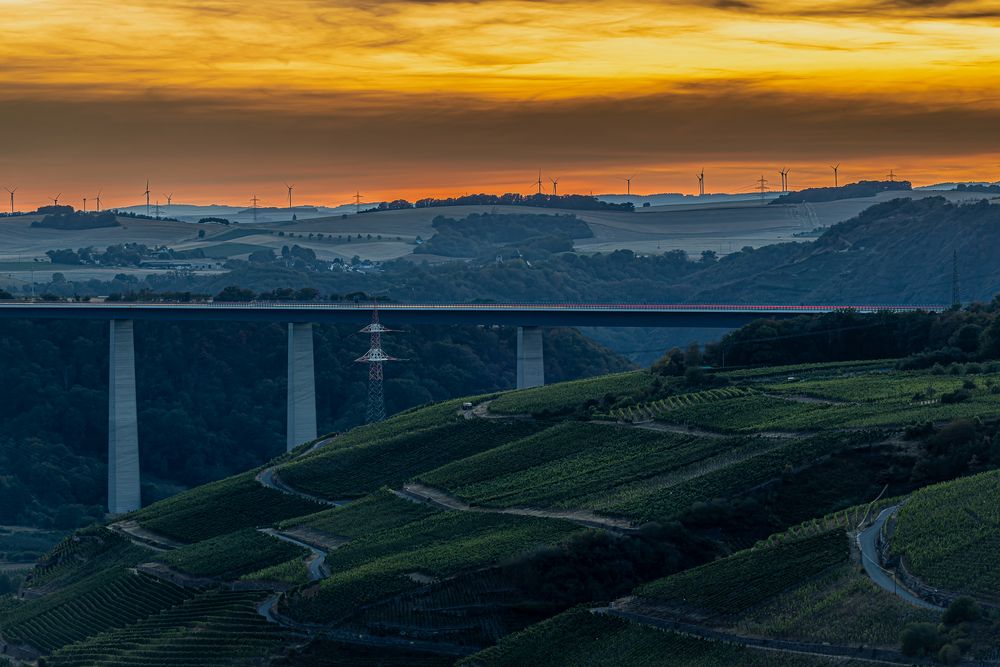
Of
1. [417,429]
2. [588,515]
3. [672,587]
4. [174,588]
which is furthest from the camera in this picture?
[417,429]

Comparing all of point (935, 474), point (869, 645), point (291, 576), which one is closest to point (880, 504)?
point (935, 474)

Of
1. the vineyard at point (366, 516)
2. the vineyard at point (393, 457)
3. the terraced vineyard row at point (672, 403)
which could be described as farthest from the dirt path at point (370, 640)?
the terraced vineyard row at point (672, 403)

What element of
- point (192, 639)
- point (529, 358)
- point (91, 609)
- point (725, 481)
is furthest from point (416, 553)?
point (529, 358)

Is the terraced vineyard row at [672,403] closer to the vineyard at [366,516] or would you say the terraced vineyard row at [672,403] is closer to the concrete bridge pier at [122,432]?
the vineyard at [366,516]

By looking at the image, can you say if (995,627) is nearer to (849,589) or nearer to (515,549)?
(849,589)

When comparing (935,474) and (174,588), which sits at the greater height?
(935,474)
